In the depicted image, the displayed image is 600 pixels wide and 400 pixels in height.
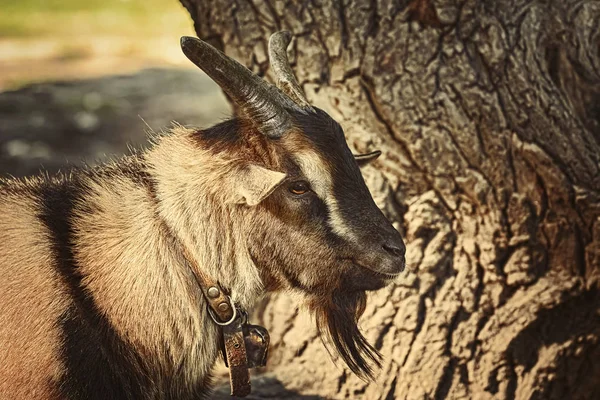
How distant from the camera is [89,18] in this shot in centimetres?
1431

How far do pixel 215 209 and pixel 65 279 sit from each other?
647 millimetres

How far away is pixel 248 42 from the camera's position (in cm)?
452

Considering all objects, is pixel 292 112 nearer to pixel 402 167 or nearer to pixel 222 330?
pixel 222 330

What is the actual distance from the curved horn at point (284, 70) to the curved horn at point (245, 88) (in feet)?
0.62

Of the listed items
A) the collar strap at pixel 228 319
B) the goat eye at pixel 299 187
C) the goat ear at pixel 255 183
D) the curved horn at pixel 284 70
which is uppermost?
the curved horn at pixel 284 70

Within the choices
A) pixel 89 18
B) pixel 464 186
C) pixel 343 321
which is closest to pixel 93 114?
pixel 464 186

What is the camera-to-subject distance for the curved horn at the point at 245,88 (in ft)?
10.0

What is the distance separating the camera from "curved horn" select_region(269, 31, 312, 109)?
3529mm

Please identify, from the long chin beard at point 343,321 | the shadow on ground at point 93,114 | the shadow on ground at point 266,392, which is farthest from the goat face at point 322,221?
the shadow on ground at point 93,114

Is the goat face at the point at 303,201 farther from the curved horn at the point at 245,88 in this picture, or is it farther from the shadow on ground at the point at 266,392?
the shadow on ground at the point at 266,392

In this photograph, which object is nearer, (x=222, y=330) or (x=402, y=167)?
(x=222, y=330)

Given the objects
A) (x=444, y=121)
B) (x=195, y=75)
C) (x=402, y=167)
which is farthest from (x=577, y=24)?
(x=195, y=75)

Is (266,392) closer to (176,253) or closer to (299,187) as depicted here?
(176,253)

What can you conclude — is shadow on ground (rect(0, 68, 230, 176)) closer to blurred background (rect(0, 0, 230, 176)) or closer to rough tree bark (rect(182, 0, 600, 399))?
blurred background (rect(0, 0, 230, 176))
